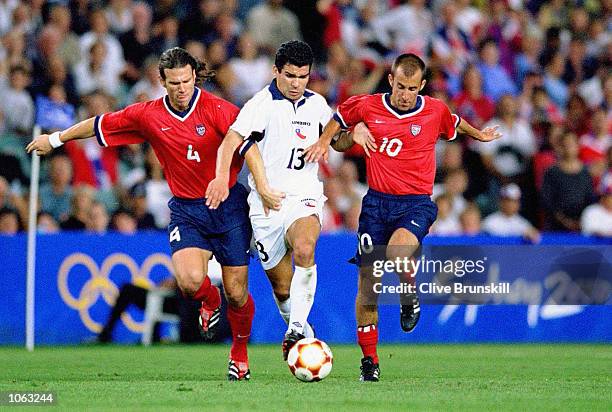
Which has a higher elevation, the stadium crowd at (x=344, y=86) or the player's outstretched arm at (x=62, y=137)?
the stadium crowd at (x=344, y=86)

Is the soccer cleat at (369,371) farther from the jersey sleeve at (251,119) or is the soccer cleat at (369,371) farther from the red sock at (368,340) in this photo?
the jersey sleeve at (251,119)

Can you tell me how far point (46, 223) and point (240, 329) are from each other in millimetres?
6003

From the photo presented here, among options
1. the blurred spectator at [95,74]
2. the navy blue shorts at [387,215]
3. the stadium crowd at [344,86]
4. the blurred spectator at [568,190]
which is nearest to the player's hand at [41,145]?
the navy blue shorts at [387,215]

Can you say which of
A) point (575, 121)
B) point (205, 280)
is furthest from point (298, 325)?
point (575, 121)

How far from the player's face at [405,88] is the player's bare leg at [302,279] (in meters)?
1.27

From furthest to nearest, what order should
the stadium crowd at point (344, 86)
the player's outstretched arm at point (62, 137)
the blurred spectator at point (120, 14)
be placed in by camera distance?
the blurred spectator at point (120, 14) < the stadium crowd at point (344, 86) < the player's outstretched arm at point (62, 137)

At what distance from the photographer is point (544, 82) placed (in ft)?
67.8

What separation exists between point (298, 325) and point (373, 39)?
10.0 metres

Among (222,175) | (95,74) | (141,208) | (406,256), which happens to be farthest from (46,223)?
(406,256)

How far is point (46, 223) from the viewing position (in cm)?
1636

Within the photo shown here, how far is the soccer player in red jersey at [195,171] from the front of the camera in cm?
1087

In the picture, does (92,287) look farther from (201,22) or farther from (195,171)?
(195,171)

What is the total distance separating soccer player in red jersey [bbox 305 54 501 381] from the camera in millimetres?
10789

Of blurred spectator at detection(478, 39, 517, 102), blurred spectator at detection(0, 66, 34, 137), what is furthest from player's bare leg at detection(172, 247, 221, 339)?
blurred spectator at detection(478, 39, 517, 102)
